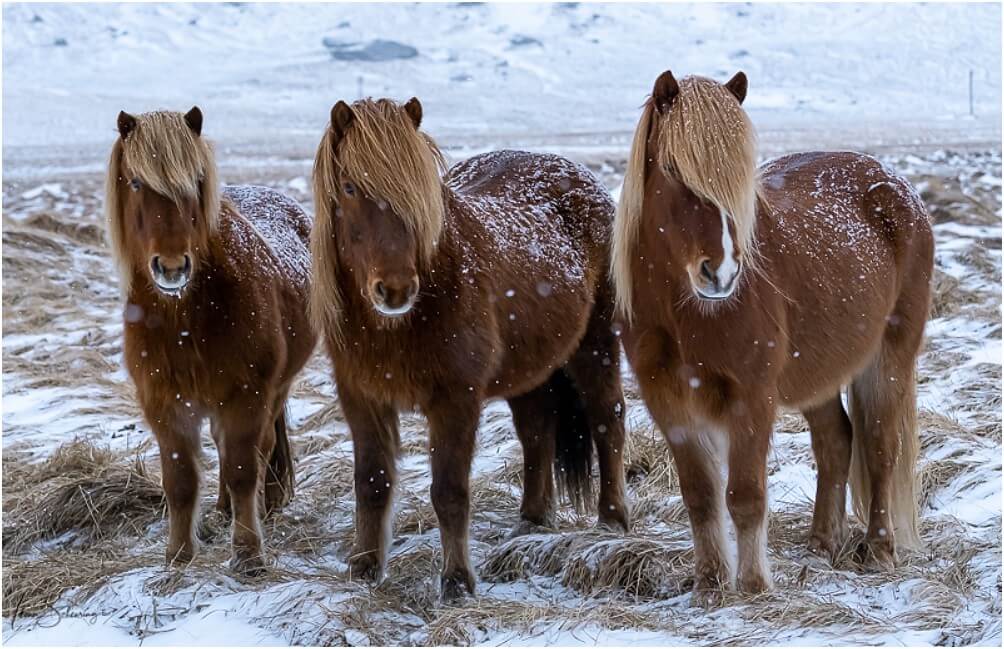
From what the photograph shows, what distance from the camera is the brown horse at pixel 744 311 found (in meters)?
3.74

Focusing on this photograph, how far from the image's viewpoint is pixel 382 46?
6531cm

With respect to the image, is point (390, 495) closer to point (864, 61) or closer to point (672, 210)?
point (672, 210)

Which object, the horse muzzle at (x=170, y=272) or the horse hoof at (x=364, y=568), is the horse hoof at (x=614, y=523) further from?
the horse muzzle at (x=170, y=272)

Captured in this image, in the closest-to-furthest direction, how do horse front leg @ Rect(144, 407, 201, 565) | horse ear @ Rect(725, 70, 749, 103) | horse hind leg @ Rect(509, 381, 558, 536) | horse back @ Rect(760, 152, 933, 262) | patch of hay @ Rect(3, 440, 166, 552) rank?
horse ear @ Rect(725, 70, 749, 103)
horse back @ Rect(760, 152, 933, 262)
horse front leg @ Rect(144, 407, 201, 565)
horse hind leg @ Rect(509, 381, 558, 536)
patch of hay @ Rect(3, 440, 166, 552)

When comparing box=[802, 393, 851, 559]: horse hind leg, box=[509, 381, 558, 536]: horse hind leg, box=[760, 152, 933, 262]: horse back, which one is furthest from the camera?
box=[509, 381, 558, 536]: horse hind leg

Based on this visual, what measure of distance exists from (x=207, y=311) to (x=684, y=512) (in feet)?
8.29

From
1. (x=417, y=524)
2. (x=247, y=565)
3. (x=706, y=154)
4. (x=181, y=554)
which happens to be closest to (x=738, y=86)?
(x=706, y=154)

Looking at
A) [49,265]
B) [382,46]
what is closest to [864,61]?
[382,46]

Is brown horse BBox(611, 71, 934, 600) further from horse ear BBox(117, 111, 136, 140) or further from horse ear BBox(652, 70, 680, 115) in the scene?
horse ear BBox(117, 111, 136, 140)

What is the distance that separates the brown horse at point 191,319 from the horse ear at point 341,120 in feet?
2.29

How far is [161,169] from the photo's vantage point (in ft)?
14.2

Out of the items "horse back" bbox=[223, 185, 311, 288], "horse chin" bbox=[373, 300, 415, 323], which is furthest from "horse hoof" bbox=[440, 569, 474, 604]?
"horse back" bbox=[223, 185, 311, 288]

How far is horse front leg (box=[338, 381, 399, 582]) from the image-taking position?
4.45 meters

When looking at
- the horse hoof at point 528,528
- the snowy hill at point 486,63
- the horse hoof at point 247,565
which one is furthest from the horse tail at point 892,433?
the snowy hill at point 486,63
